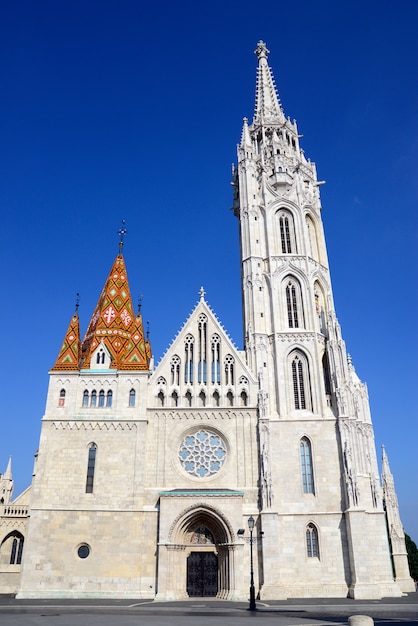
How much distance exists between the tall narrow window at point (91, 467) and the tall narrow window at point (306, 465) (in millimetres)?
11657

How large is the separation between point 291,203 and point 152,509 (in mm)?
22511

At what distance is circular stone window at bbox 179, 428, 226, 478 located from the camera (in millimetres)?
28156

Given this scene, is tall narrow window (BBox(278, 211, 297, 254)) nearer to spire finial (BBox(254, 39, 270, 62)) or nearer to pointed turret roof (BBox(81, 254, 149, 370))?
pointed turret roof (BBox(81, 254, 149, 370))

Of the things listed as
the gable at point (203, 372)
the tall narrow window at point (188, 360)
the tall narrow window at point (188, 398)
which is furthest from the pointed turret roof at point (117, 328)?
the tall narrow window at point (188, 398)

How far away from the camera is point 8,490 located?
34156mm

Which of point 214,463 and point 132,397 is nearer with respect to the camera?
point 214,463

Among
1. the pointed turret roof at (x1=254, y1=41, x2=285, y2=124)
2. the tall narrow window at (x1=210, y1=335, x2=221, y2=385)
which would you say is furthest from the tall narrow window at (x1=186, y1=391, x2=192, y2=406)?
the pointed turret roof at (x1=254, y1=41, x2=285, y2=124)

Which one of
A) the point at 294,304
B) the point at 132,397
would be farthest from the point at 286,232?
the point at 132,397

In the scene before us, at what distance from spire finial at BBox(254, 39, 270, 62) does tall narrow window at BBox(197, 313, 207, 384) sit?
96.3 ft

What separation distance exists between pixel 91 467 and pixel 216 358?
376 inches

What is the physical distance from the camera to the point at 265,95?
44250 mm

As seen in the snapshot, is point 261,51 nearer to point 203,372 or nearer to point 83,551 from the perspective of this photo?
point 203,372

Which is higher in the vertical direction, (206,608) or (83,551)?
(83,551)

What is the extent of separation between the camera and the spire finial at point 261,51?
4738 cm
